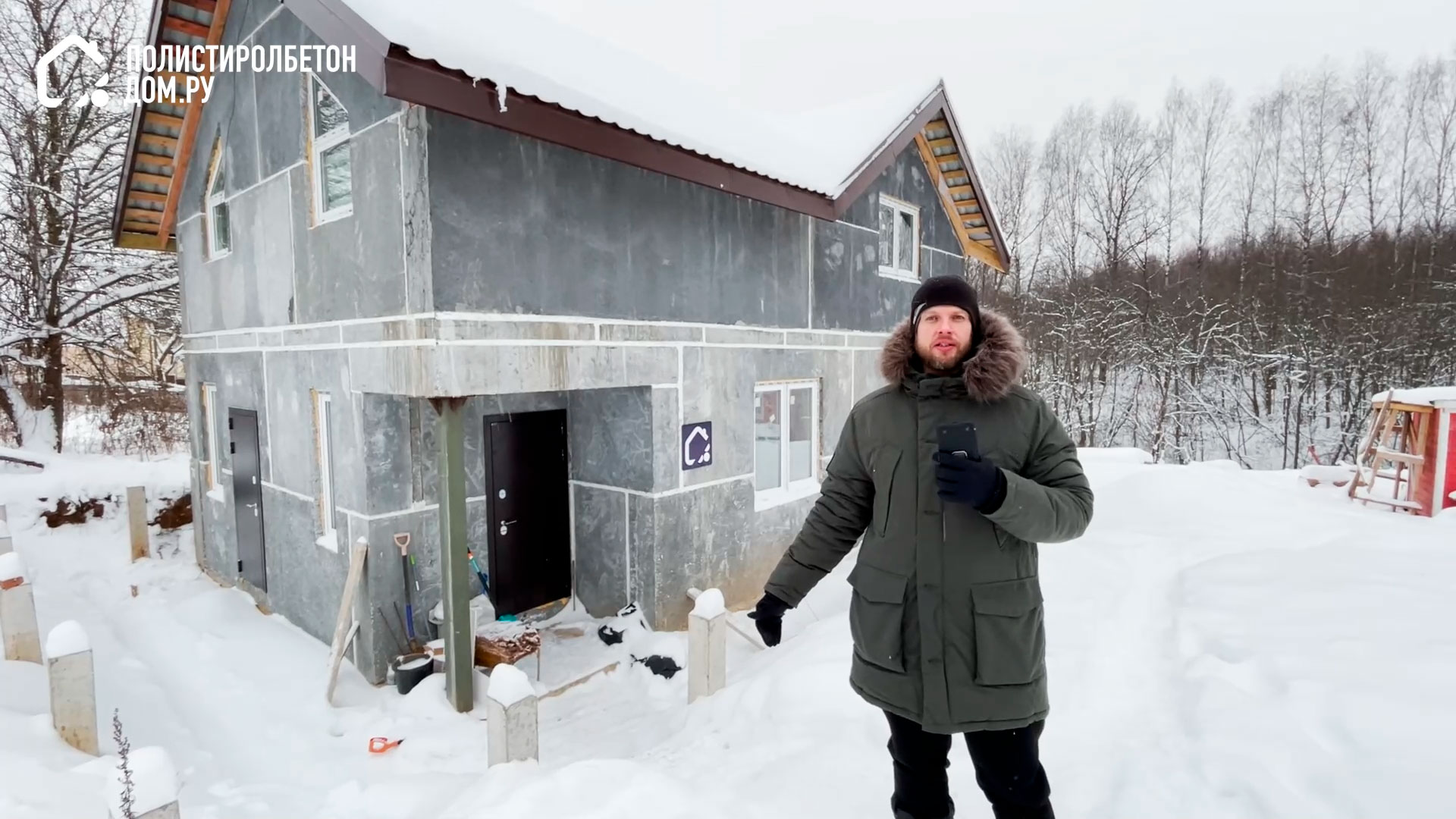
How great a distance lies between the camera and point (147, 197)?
9422 mm

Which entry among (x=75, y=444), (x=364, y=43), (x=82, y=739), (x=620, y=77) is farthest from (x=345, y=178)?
(x=75, y=444)

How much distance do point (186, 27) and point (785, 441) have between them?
8241mm

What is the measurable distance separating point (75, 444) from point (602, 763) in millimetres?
20160

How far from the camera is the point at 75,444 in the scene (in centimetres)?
1620

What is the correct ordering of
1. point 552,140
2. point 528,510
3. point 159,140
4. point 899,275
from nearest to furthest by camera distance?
point 552,140 < point 528,510 < point 159,140 < point 899,275

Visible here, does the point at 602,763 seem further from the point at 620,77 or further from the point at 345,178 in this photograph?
the point at 620,77

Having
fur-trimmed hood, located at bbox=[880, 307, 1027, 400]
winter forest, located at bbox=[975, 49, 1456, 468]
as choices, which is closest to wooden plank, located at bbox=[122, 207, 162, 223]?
fur-trimmed hood, located at bbox=[880, 307, 1027, 400]

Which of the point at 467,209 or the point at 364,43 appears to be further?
the point at 467,209

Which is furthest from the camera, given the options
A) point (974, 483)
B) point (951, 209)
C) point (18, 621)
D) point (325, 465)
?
point (951, 209)

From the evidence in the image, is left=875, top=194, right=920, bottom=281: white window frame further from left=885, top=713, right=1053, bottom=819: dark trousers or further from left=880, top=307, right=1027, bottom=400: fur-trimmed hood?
left=885, top=713, right=1053, bottom=819: dark trousers

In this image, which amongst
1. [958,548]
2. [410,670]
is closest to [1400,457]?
[958,548]

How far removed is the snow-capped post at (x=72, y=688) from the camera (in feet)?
14.5

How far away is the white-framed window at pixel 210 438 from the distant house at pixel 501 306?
48 mm

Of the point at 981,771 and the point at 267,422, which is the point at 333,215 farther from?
the point at 981,771
